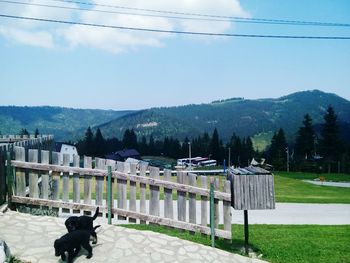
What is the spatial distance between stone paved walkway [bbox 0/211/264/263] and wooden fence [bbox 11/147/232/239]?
2.37 feet

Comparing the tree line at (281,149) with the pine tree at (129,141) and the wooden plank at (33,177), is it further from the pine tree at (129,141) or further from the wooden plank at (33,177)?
the wooden plank at (33,177)

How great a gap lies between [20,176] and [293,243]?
7.40 metres

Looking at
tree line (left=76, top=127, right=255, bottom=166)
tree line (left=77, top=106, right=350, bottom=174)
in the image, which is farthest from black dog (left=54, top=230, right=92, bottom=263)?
tree line (left=76, top=127, right=255, bottom=166)

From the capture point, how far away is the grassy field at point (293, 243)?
9.88 m

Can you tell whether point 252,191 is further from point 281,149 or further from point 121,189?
point 281,149

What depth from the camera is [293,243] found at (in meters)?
11.1

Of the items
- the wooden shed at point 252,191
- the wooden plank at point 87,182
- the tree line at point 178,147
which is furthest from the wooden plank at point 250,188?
the tree line at point 178,147

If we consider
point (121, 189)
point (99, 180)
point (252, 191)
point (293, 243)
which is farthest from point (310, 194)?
point (99, 180)

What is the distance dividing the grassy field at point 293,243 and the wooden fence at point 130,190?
2.53 feet

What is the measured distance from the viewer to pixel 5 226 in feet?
28.5

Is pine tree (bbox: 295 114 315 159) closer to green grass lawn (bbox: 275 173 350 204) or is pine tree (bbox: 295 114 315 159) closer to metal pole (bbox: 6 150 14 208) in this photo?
green grass lawn (bbox: 275 173 350 204)

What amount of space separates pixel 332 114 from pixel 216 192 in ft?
276

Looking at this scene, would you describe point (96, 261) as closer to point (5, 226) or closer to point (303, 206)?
point (5, 226)

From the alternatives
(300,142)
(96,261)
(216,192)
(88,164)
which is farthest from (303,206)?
(300,142)
